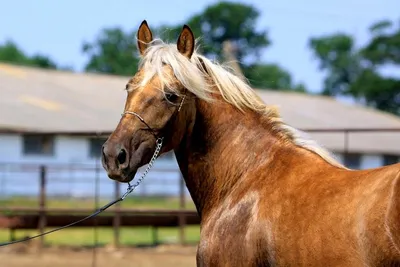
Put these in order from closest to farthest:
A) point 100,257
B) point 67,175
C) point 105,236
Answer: point 100,257 < point 105,236 < point 67,175

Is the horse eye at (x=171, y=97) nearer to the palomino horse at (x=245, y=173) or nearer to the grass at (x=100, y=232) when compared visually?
the palomino horse at (x=245, y=173)

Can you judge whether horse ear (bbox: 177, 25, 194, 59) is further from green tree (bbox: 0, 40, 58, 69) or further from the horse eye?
green tree (bbox: 0, 40, 58, 69)

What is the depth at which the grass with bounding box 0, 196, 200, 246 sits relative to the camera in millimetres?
14123

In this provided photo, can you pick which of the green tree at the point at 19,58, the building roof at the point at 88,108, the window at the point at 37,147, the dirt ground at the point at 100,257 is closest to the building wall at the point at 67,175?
the window at the point at 37,147

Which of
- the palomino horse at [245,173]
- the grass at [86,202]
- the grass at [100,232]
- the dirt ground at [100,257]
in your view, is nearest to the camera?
the palomino horse at [245,173]

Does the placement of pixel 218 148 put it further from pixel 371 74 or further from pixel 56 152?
pixel 371 74

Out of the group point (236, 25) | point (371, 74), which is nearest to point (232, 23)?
point (236, 25)

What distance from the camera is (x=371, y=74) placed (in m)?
64.3

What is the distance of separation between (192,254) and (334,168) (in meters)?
7.65

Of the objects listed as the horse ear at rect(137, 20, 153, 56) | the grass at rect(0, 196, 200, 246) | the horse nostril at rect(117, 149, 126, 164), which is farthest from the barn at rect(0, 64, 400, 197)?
the horse nostril at rect(117, 149, 126, 164)

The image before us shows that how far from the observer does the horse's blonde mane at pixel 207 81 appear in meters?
4.00

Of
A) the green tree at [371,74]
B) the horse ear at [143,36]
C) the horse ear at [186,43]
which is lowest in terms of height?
the horse ear at [186,43]

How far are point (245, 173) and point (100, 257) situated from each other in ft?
23.2

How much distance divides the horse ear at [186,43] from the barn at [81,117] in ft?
50.0
